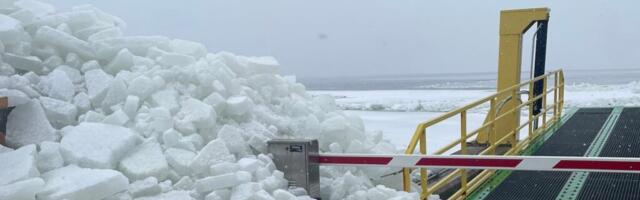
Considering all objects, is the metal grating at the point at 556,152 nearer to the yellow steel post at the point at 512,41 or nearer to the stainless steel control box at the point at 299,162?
the yellow steel post at the point at 512,41

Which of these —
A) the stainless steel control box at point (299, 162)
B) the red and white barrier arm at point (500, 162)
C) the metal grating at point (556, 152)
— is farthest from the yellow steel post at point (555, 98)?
the stainless steel control box at point (299, 162)

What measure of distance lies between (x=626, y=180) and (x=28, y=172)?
4.93 m

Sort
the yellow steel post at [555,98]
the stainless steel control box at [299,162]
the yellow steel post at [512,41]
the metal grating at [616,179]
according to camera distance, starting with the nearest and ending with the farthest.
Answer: the stainless steel control box at [299,162]
the metal grating at [616,179]
the yellow steel post at [512,41]
the yellow steel post at [555,98]

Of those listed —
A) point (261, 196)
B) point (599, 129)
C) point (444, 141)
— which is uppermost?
point (261, 196)

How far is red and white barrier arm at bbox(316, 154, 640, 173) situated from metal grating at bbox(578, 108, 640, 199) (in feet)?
4.80

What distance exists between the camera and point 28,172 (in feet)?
9.04

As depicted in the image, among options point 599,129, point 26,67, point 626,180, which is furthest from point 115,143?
point 599,129

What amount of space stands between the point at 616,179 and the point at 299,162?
3.28 m

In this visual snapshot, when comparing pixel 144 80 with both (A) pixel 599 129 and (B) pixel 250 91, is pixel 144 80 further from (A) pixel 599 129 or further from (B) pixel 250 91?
(A) pixel 599 129

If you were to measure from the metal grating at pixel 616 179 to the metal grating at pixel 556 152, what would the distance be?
0.76ft

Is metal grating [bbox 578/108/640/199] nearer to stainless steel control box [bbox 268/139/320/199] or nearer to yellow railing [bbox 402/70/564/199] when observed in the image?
yellow railing [bbox 402/70/564/199]

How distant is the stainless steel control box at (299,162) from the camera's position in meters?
3.55

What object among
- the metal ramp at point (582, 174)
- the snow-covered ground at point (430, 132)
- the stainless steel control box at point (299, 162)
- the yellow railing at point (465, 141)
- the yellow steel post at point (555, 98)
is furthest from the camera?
the snow-covered ground at point (430, 132)

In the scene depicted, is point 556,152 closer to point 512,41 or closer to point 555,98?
point 512,41
